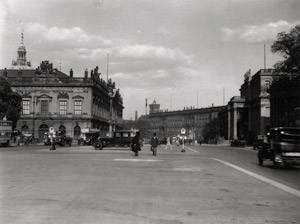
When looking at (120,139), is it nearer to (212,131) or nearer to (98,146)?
(98,146)

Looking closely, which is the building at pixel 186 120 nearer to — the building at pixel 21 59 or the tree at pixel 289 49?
the building at pixel 21 59

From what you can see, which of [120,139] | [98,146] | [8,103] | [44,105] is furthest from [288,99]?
[44,105]

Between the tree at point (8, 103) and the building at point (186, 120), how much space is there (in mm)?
101575

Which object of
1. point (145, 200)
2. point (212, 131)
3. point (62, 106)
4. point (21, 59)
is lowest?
point (145, 200)

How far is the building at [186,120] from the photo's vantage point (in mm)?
170337

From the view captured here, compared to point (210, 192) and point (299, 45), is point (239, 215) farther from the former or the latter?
point (299, 45)

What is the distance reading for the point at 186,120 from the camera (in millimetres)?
181250

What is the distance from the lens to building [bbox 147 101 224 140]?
559 feet

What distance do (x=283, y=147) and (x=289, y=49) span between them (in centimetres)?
2758

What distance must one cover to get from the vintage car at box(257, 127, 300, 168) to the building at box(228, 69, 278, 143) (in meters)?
68.9

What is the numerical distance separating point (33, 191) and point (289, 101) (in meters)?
48.7

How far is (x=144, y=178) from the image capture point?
14180mm

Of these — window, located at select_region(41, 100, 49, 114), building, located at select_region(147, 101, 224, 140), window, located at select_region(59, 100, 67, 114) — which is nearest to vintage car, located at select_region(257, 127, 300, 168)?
window, located at select_region(59, 100, 67, 114)

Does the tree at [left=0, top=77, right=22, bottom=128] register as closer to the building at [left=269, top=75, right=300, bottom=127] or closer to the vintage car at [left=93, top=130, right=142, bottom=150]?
the vintage car at [left=93, top=130, right=142, bottom=150]
